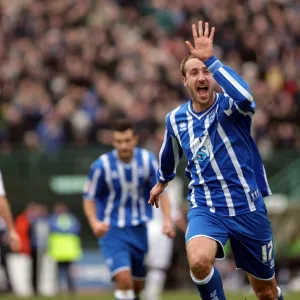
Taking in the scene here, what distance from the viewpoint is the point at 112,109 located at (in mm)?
20859

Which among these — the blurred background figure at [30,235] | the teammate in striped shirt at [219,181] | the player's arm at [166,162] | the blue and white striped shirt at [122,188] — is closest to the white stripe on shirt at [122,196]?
the blue and white striped shirt at [122,188]

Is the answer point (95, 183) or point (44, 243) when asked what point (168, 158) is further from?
point (44, 243)

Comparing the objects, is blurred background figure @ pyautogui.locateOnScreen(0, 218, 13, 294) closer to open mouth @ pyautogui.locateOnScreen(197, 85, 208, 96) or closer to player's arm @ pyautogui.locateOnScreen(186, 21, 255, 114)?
open mouth @ pyautogui.locateOnScreen(197, 85, 208, 96)

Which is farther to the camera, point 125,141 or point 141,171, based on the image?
point 141,171

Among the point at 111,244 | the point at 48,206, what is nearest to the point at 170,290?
the point at 48,206

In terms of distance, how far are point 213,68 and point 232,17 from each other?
15210 millimetres

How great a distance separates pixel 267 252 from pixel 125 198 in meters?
3.49

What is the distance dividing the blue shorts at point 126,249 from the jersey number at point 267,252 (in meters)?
3.04

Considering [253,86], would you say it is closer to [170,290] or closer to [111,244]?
[170,290]

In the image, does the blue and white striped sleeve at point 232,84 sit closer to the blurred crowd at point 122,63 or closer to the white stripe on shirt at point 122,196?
the white stripe on shirt at point 122,196

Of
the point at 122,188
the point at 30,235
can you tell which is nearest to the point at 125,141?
the point at 122,188

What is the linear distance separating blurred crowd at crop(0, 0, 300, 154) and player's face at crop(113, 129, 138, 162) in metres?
8.10

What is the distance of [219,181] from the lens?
8352 millimetres

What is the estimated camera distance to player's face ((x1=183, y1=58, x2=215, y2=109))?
8.32 meters
